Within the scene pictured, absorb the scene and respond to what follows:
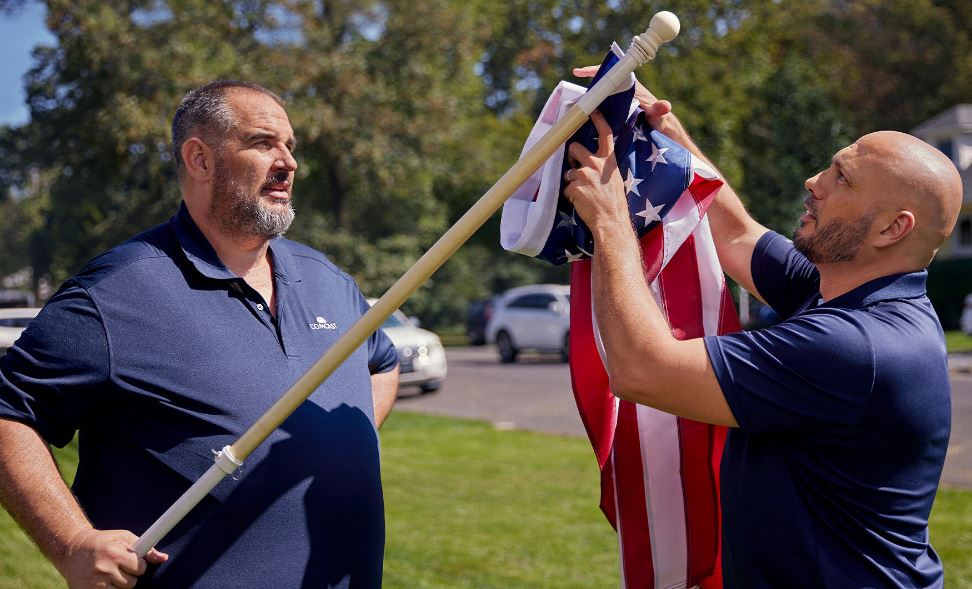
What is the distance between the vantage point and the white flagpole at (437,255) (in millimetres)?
2307

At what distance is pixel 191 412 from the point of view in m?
2.73

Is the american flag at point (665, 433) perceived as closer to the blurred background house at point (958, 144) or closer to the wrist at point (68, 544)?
the wrist at point (68, 544)

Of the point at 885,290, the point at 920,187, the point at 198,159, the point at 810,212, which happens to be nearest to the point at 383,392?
the point at 198,159

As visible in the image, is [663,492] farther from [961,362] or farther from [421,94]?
[421,94]

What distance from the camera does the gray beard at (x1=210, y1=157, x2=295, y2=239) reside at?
305 centimetres

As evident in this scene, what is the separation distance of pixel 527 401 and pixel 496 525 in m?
8.46

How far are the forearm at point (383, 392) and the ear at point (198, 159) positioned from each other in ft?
3.01

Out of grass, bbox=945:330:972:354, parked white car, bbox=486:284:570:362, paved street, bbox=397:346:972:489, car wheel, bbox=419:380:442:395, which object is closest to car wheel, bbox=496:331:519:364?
parked white car, bbox=486:284:570:362

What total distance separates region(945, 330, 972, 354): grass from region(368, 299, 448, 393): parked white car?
11.0m

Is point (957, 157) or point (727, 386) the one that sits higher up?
point (727, 386)

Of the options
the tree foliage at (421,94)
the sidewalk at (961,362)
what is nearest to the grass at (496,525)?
Result: the sidewalk at (961,362)

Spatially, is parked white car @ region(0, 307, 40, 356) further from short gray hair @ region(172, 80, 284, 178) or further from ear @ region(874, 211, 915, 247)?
ear @ region(874, 211, 915, 247)

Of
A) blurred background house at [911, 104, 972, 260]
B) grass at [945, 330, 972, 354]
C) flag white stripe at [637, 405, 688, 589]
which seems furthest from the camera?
blurred background house at [911, 104, 972, 260]

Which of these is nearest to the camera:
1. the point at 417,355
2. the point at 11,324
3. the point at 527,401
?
the point at 11,324
